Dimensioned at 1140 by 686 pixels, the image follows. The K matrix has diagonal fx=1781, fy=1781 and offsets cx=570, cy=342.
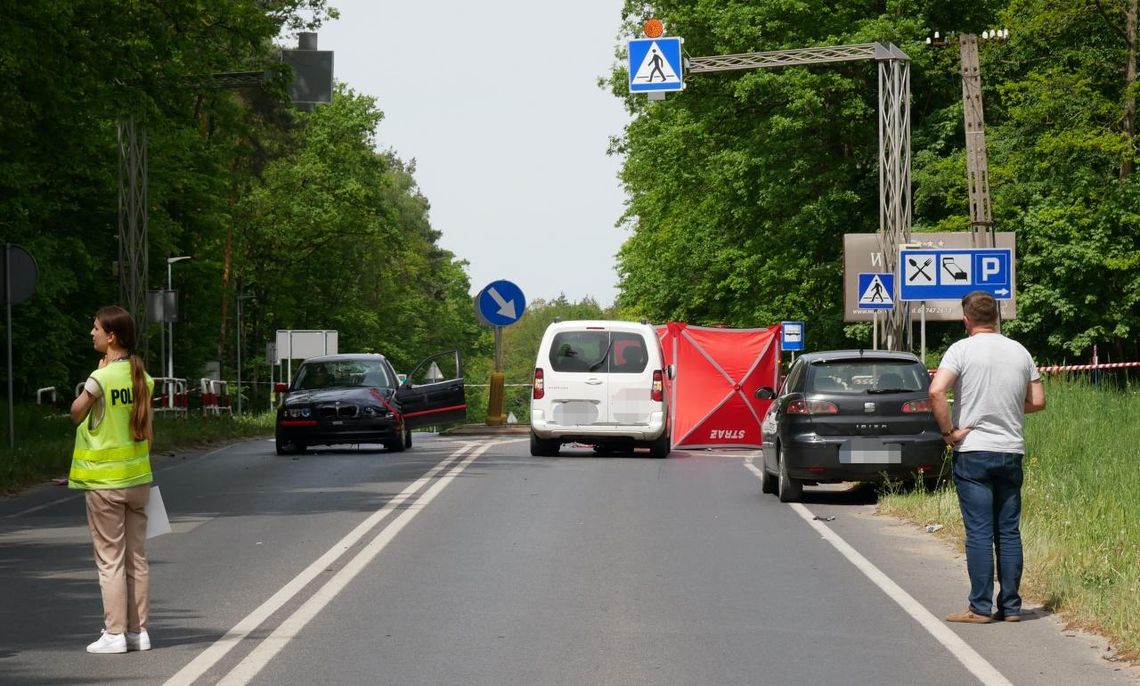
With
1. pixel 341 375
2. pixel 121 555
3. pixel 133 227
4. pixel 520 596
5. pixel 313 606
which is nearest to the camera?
pixel 121 555

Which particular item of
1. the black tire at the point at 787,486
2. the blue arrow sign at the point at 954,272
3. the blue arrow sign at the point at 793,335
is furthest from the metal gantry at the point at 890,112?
the blue arrow sign at the point at 793,335

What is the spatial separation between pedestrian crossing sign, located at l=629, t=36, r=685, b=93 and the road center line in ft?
32.5

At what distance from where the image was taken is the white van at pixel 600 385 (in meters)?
24.6

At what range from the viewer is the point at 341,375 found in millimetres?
27625

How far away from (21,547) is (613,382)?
40.5ft

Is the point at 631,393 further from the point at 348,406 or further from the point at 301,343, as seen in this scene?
the point at 301,343

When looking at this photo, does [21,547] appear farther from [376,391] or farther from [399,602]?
[376,391]

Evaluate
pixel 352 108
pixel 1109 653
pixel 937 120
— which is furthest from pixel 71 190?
pixel 1109 653

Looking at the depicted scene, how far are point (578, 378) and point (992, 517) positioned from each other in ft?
49.4

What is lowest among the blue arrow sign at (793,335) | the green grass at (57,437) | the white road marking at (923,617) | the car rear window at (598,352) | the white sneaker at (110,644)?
the white road marking at (923,617)

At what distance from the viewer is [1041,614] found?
10.0 m

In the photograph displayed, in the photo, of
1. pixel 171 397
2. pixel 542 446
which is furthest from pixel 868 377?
pixel 171 397

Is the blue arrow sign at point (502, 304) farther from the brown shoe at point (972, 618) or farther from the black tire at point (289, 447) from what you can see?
the brown shoe at point (972, 618)

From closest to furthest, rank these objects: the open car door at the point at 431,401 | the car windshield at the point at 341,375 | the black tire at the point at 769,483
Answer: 1. the black tire at the point at 769,483
2. the car windshield at the point at 341,375
3. the open car door at the point at 431,401
